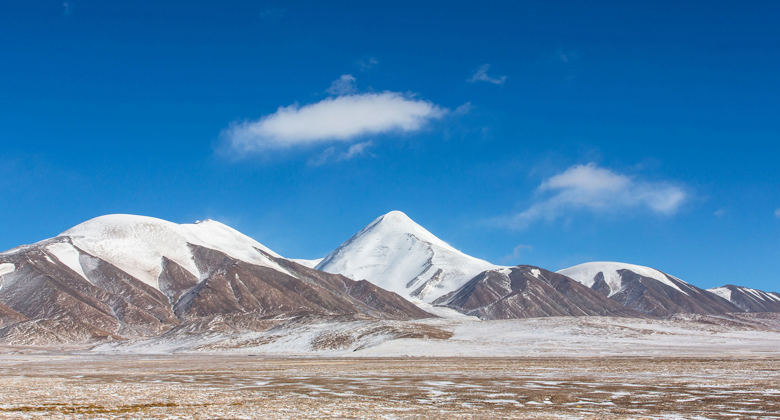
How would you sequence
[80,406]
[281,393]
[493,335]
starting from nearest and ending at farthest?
[80,406] < [281,393] < [493,335]

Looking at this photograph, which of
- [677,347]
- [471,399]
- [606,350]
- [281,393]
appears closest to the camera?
[471,399]

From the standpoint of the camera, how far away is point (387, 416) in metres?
18.8

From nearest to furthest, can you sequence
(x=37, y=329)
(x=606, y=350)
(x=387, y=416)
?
(x=387, y=416), (x=606, y=350), (x=37, y=329)

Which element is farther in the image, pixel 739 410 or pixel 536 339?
pixel 536 339

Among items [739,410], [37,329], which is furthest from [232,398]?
[37,329]

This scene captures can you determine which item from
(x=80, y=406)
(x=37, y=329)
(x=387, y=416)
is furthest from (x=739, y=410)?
(x=37, y=329)

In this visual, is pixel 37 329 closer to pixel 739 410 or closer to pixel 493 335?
pixel 493 335

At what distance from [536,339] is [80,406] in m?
88.3

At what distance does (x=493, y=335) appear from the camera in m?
108

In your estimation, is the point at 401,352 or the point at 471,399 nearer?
the point at 471,399

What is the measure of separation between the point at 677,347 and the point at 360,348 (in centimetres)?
5002

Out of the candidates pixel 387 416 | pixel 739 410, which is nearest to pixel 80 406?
pixel 387 416

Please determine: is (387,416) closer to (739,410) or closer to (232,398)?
(232,398)

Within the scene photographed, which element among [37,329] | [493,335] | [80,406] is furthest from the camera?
[37,329]
